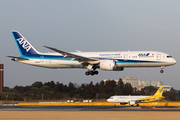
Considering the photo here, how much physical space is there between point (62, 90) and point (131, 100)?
7719 cm

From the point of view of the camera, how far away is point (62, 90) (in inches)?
5699

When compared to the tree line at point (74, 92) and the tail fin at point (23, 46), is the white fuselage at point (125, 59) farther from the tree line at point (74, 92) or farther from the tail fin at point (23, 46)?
the tree line at point (74, 92)

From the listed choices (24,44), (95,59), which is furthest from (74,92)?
(95,59)

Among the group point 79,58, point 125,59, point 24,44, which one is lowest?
point 125,59

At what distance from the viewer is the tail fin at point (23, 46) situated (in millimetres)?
65375

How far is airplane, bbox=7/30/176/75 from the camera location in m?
55.6

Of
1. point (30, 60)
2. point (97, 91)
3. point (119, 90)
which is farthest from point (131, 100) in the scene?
point (119, 90)

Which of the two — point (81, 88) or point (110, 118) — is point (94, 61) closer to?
point (110, 118)

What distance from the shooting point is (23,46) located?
220 ft

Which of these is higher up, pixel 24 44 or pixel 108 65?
pixel 24 44

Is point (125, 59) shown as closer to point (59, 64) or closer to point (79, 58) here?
point (79, 58)

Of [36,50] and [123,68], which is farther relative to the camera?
[36,50]

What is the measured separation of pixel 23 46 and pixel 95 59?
19.2m

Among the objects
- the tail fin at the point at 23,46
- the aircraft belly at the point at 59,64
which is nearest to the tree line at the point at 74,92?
the tail fin at the point at 23,46
